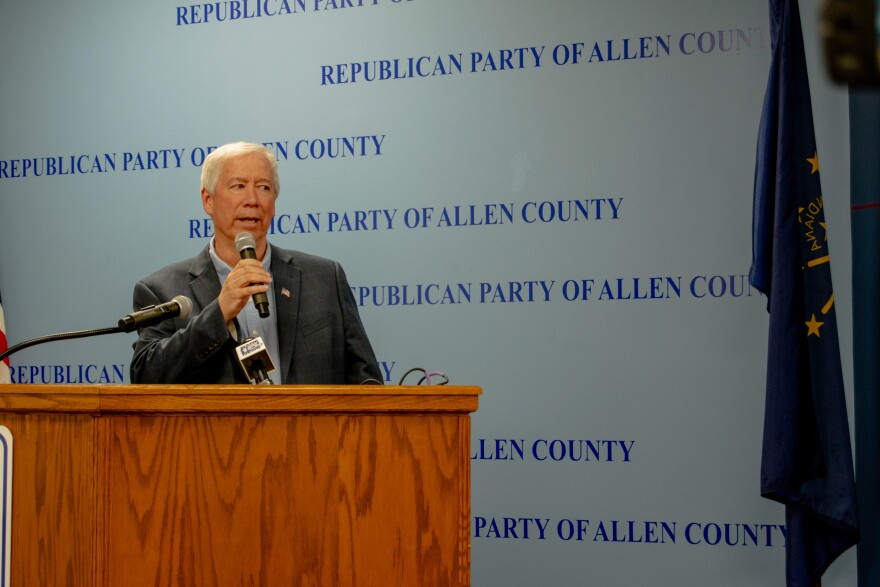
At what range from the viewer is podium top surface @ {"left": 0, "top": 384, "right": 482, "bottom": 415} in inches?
76.1

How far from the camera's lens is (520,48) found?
391cm

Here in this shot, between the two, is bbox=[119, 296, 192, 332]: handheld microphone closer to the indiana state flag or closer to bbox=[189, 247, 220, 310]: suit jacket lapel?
bbox=[189, 247, 220, 310]: suit jacket lapel

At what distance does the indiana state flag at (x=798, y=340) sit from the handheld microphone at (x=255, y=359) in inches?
66.6

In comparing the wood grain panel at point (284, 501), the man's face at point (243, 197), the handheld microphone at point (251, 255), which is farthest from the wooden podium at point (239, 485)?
the man's face at point (243, 197)

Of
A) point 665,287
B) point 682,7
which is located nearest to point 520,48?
point 682,7

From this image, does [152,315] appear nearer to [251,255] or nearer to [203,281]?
[251,255]

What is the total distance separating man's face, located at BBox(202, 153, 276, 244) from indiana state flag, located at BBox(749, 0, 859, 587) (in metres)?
1.63

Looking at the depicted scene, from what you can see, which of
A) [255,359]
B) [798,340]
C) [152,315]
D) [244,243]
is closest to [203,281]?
[244,243]

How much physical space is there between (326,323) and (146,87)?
185 cm

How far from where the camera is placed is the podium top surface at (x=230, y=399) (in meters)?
1.93

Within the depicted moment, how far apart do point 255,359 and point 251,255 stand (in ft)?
1.32

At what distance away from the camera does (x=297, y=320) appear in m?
3.16

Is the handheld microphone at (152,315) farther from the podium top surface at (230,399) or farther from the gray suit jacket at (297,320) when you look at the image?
the gray suit jacket at (297,320)

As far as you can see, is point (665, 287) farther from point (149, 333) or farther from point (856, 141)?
point (149, 333)
